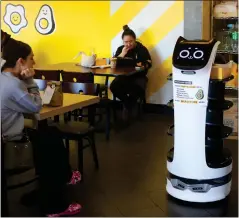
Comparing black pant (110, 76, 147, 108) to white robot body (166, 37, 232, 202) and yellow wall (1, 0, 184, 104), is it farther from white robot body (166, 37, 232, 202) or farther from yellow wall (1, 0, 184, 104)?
white robot body (166, 37, 232, 202)

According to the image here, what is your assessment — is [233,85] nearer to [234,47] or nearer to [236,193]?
[234,47]

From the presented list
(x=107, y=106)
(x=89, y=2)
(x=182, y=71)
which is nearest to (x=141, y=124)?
(x=107, y=106)

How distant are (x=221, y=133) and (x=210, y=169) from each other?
0.90 feet

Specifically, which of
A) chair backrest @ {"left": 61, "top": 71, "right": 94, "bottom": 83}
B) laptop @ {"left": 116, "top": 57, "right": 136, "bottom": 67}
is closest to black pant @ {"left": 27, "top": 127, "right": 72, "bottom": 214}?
chair backrest @ {"left": 61, "top": 71, "right": 94, "bottom": 83}

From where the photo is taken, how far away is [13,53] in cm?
299

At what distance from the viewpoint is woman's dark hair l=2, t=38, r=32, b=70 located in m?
2.97

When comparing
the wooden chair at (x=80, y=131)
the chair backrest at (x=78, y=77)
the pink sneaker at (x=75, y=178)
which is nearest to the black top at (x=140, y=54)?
the chair backrest at (x=78, y=77)

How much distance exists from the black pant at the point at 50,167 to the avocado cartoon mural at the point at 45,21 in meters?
3.96

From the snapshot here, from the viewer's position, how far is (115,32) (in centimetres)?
630

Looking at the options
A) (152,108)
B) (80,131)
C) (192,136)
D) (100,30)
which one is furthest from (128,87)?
(192,136)

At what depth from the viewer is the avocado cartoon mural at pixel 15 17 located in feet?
22.6

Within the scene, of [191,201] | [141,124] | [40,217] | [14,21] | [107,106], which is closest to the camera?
[40,217]

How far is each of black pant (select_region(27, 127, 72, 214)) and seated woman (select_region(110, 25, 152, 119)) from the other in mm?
2764

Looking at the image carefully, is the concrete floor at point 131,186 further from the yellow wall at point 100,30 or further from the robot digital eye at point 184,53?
the yellow wall at point 100,30
